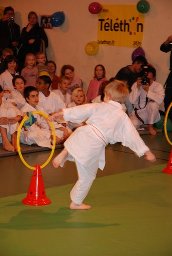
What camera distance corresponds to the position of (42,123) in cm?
811

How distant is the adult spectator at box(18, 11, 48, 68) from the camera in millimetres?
11742

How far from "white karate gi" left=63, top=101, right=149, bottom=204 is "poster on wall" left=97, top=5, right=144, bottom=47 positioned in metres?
6.09

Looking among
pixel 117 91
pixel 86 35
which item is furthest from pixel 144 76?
pixel 117 91

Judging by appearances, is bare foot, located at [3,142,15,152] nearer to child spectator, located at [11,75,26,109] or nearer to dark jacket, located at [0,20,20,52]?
child spectator, located at [11,75,26,109]

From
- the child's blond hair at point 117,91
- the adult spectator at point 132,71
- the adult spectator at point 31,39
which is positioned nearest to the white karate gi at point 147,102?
the adult spectator at point 132,71

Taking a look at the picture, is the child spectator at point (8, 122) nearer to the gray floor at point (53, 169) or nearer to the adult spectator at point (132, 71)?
the gray floor at point (53, 169)

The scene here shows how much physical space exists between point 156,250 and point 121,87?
5.29 ft

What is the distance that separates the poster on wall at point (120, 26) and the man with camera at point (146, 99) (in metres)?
1.49

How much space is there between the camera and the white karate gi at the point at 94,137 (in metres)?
4.97

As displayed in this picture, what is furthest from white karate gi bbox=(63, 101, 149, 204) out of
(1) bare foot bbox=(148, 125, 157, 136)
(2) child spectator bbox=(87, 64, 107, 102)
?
(2) child spectator bbox=(87, 64, 107, 102)

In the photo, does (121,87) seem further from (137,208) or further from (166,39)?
(166,39)

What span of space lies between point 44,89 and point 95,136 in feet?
11.7

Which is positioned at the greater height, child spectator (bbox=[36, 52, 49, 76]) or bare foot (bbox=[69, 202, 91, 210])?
child spectator (bbox=[36, 52, 49, 76])

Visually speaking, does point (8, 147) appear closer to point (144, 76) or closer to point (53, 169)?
point (53, 169)
